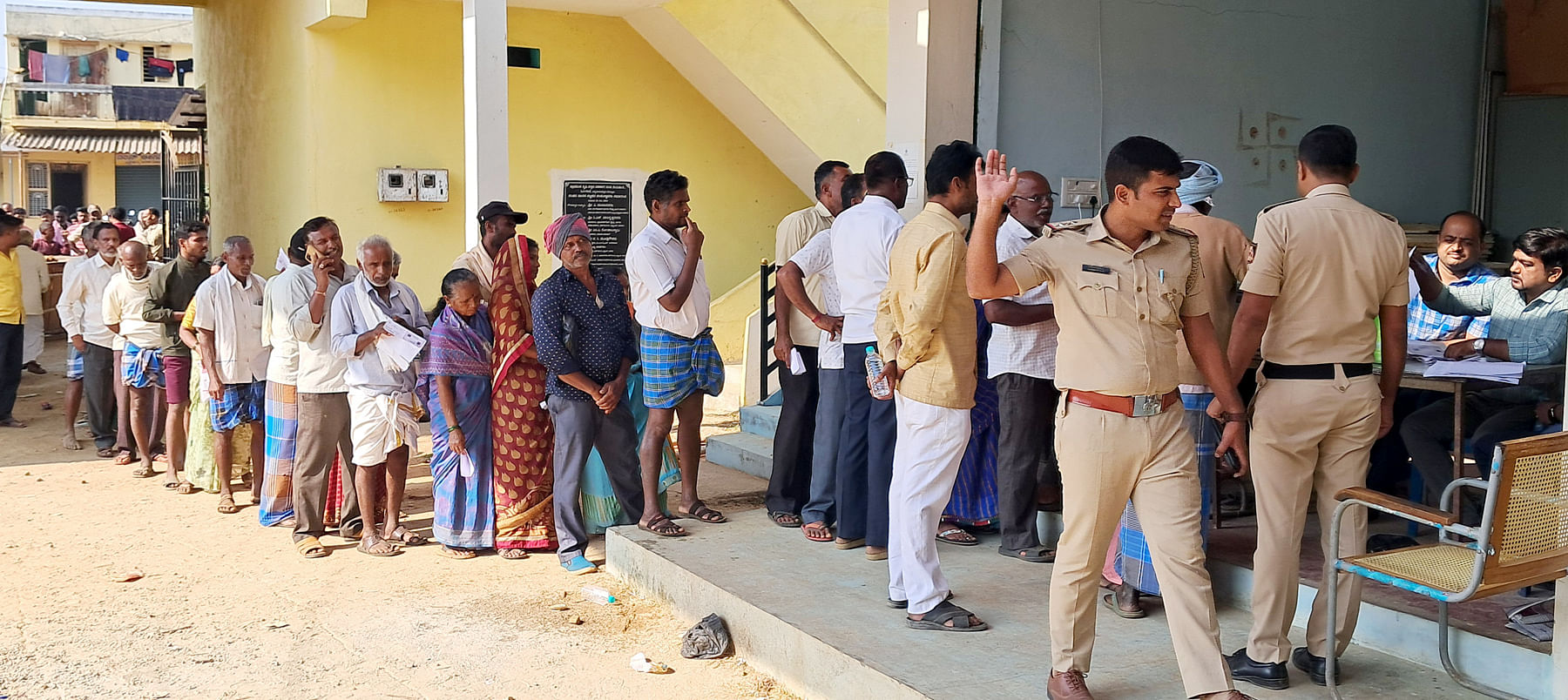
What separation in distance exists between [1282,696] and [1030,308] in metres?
1.71

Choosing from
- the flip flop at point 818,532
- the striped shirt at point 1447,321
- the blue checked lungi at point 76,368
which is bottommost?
the flip flop at point 818,532

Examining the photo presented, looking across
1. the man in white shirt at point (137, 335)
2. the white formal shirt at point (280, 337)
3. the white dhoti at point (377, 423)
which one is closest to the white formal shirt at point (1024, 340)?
the white dhoti at point (377, 423)

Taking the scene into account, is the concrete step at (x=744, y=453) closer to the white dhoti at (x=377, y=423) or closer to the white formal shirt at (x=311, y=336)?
the white dhoti at (x=377, y=423)

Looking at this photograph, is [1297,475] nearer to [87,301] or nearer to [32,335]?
[87,301]

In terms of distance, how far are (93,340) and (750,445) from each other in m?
5.07

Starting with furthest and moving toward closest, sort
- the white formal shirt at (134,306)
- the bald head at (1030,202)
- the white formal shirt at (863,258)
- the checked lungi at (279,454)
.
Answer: the white formal shirt at (134,306)
the checked lungi at (279,454)
the bald head at (1030,202)
the white formal shirt at (863,258)

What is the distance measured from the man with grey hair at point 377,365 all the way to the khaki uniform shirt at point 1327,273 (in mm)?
4154

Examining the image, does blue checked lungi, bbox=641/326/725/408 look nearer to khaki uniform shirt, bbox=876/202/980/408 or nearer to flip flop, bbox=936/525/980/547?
flip flop, bbox=936/525/980/547

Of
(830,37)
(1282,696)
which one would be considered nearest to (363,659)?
(1282,696)

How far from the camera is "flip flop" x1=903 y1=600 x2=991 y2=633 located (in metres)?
4.31

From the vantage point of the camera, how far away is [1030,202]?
17.2 feet

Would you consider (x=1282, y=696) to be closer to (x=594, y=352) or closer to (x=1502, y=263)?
(x=594, y=352)

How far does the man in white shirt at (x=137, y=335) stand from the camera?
827cm

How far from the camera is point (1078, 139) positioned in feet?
22.7
